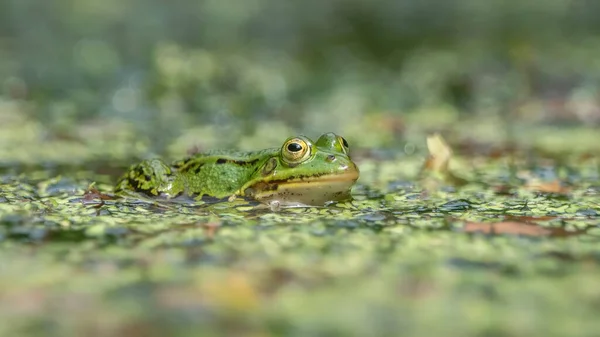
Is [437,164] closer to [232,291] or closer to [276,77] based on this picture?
[232,291]

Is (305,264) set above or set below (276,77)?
below

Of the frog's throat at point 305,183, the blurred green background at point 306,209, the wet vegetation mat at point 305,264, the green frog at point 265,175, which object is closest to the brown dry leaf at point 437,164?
the blurred green background at point 306,209

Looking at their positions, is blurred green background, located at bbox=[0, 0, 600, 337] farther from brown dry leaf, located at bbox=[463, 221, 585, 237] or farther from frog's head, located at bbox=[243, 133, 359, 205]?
frog's head, located at bbox=[243, 133, 359, 205]

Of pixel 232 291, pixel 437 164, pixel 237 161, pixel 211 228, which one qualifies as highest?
pixel 237 161

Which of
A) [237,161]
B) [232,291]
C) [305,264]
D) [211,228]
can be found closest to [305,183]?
[237,161]

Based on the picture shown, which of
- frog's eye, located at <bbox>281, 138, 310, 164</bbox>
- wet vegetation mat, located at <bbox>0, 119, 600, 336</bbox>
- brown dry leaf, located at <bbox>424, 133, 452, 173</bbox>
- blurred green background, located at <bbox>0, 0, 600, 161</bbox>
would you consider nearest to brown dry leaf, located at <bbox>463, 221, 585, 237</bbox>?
wet vegetation mat, located at <bbox>0, 119, 600, 336</bbox>

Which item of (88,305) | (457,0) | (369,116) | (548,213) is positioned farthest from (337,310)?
(457,0)

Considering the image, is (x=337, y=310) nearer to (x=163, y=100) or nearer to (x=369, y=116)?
(x=369, y=116)
